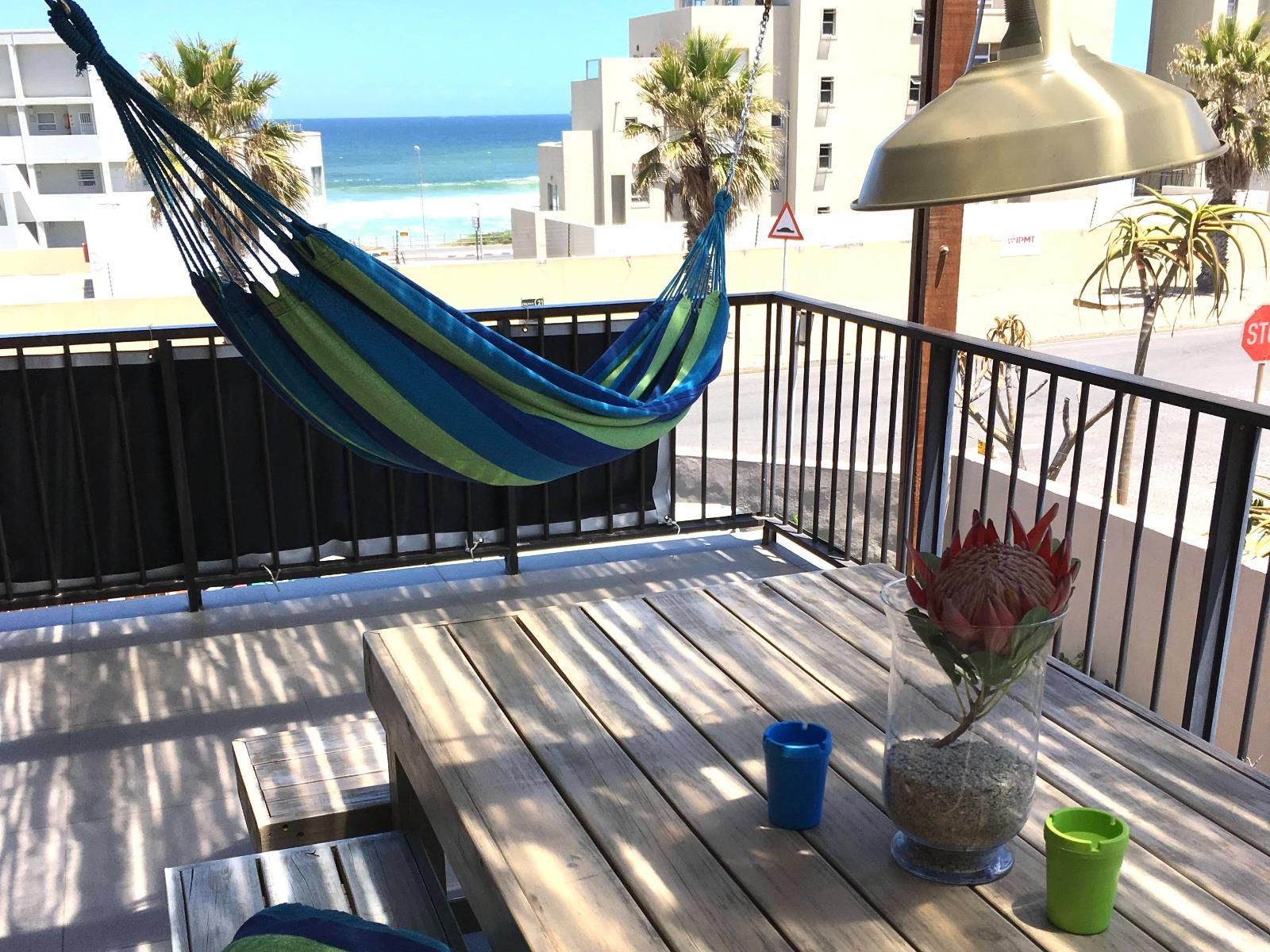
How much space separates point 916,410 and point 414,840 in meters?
2.14

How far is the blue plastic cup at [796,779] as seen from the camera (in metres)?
1.13

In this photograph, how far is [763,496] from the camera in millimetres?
3805

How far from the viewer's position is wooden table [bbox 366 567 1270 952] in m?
1.01

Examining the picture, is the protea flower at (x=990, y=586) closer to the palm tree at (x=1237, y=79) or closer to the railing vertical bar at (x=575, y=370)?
the railing vertical bar at (x=575, y=370)

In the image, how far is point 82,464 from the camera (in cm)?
302

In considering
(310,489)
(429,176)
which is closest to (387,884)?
(310,489)

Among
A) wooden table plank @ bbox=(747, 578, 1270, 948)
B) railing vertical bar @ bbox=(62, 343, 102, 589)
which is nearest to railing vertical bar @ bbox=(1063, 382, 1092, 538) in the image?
wooden table plank @ bbox=(747, 578, 1270, 948)

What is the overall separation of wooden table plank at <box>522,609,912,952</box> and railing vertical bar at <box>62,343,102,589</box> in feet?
6.21

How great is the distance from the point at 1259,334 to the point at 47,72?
4010 centimetres

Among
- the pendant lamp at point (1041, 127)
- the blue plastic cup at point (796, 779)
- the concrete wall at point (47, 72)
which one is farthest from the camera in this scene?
the concrete wall at point (47, 72)

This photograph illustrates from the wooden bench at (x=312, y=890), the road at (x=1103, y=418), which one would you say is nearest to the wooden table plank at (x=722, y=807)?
the wooden bench at (x=312, y=890)

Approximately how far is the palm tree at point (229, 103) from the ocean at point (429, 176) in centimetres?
1971

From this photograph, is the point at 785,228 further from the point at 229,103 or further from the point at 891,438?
the point at 229,103

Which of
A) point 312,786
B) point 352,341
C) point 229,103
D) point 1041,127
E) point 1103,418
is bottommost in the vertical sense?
point 1103,418
